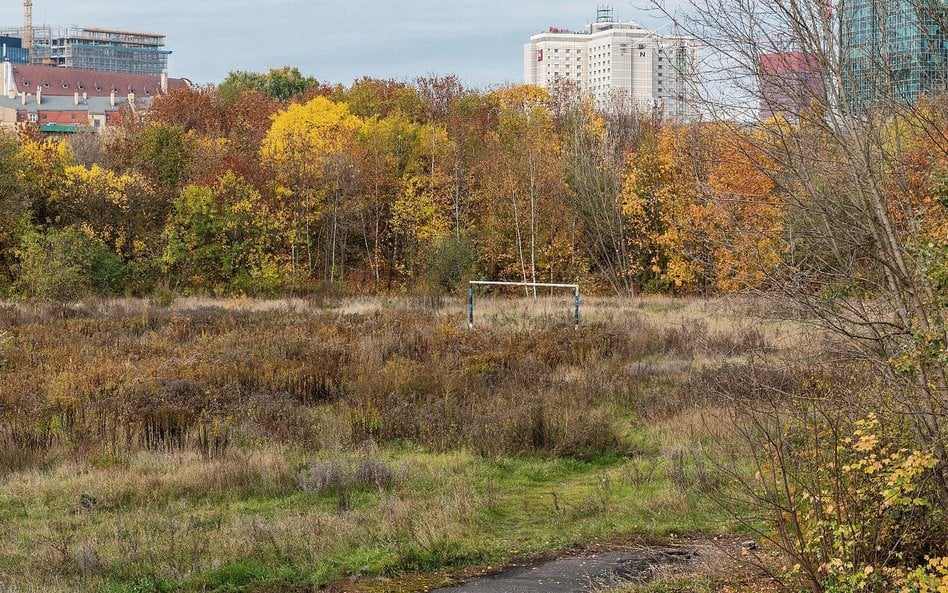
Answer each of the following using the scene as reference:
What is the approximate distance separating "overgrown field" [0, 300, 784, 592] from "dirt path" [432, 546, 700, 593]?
1.54ft

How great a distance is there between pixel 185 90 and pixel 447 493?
51.8m

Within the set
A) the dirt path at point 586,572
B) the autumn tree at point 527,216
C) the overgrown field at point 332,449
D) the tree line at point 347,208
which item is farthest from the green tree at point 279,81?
the dirt path at point 586,572

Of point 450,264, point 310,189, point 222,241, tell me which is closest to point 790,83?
point 450,264

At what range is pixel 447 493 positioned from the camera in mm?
10375

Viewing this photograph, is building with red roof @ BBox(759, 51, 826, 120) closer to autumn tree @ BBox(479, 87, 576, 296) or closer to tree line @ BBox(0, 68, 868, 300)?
tree line @ BBox(0, 68, 868, 300)

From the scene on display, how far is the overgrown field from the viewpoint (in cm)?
862

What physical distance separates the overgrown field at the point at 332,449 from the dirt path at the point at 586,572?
471 millimetres

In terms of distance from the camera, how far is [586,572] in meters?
8.23

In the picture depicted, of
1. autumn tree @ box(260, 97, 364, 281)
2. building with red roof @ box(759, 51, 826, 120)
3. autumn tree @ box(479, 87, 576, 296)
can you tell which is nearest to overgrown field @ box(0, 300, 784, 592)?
building with red roof @ box(759, 51, 826, 120)

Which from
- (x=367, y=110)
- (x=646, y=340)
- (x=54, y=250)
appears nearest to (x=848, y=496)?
(x=646, y=340)

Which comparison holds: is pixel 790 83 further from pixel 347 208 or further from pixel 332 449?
pixel 347 208

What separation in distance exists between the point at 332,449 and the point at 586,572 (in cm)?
492

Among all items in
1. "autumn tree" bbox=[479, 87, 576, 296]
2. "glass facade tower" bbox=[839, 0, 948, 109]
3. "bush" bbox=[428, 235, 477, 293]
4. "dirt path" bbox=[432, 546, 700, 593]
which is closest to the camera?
"glass facade tower" bbox=[839, 0, 948, 109]

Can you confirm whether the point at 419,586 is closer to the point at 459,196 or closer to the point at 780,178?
the point at 780,178
